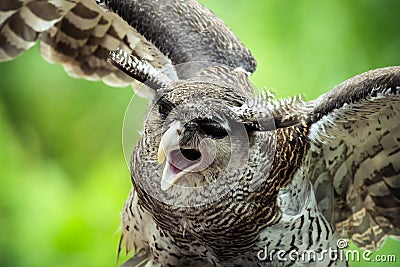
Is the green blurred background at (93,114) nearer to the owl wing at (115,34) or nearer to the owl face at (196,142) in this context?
the owl wing at (115,34)

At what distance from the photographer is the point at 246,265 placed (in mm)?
2996

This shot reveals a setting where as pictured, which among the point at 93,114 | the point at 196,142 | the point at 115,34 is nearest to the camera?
the point at 196,142

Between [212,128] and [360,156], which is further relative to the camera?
[360,156]

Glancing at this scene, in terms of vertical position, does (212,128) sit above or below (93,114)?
above

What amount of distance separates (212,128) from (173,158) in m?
0.14

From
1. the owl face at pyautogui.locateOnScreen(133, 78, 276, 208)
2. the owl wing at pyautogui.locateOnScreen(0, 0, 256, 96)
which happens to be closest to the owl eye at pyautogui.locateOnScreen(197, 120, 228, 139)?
the owl face at pyautogui.locateOnScreen(133, 78, 276, 208)

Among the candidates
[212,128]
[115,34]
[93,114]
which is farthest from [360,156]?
[93,114]

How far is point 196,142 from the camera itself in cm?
251

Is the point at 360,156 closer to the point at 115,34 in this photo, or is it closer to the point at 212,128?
the point at 212,128

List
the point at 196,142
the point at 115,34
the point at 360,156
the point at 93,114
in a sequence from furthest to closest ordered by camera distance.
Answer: the point at 93,114
the point at 115,34
the point at 360,156
the point at 196,142

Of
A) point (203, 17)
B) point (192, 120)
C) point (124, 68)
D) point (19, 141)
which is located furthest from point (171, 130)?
point (19, 141)

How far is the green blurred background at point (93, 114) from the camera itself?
4.09 m

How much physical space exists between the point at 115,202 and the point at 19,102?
883mm

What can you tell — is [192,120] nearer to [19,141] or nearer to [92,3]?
[92,3]
